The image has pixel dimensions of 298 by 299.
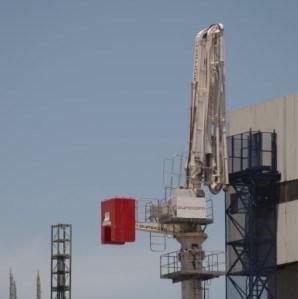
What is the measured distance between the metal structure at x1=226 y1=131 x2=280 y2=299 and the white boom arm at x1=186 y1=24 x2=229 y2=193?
45.7 inches

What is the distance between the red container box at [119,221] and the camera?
251 ft

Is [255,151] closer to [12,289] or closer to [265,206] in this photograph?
[265,206]

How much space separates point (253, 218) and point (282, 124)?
18.5 ft

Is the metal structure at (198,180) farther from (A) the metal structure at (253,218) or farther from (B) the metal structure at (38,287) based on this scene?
(B) the metal structure at (38,287)

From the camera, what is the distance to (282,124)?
77.4 meters

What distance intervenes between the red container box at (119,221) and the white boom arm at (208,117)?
165 inches

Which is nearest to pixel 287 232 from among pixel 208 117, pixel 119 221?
pixel 208 117

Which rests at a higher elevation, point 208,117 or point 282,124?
point 208,117

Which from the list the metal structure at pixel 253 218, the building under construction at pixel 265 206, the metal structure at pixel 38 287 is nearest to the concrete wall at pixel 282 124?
the building under construction at pixel 265 206

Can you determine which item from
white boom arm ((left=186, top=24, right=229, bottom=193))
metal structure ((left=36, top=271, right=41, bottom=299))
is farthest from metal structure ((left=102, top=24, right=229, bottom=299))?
metal structure ((left=36, top=271, right=41, bottom=299))

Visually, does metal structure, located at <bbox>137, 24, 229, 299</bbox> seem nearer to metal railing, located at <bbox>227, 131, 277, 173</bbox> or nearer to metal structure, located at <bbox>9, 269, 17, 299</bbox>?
metal railing, located at <bbox>227, 131, 277, 173</bbox>

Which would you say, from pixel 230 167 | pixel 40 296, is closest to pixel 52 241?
pixel 40 296

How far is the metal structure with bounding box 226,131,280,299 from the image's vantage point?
253ft

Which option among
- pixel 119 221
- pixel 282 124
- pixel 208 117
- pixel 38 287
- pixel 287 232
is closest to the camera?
pixel 287 232
